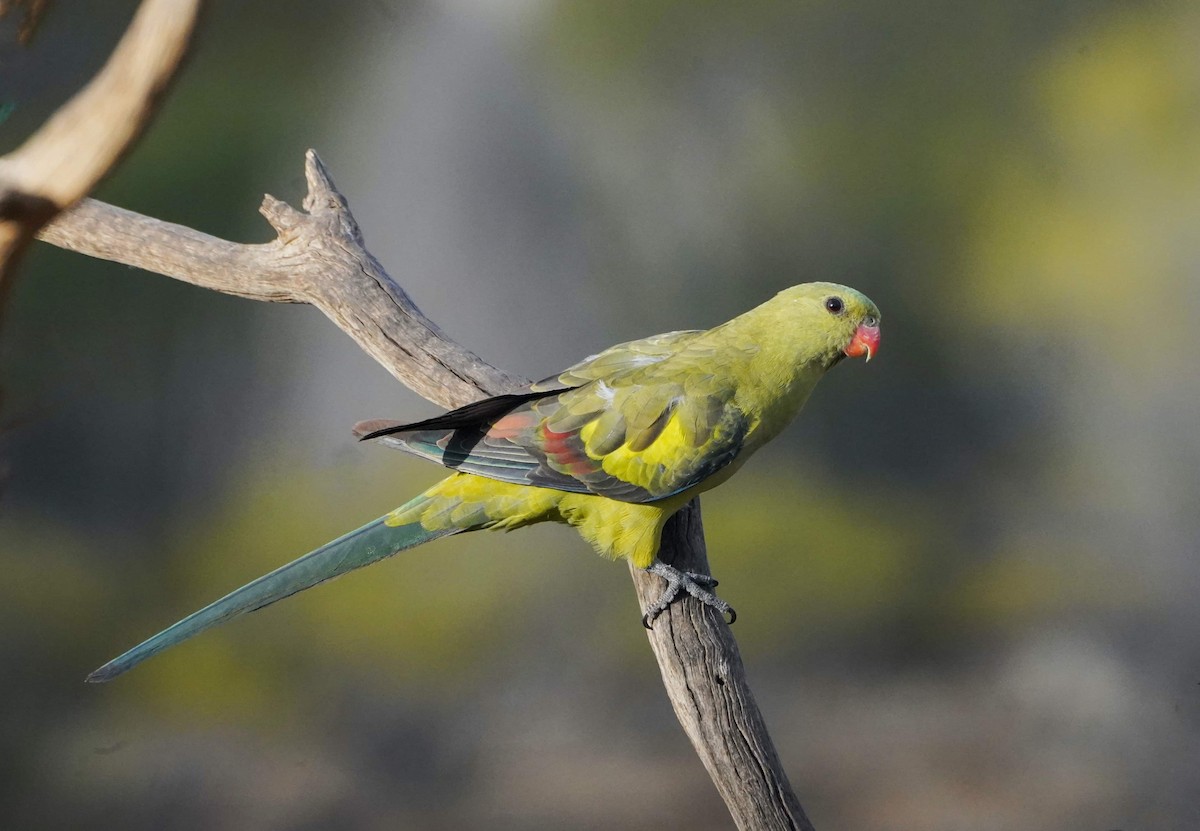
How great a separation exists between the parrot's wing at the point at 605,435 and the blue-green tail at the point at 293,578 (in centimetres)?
15

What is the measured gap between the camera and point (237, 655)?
11.1 feet

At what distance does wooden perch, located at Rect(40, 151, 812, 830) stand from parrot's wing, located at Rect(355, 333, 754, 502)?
0.23 m

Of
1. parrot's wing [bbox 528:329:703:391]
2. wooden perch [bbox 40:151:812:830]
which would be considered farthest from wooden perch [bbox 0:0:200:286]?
wooden perch [bbox 40:151:812:830]

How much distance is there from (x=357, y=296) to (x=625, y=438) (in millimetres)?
723

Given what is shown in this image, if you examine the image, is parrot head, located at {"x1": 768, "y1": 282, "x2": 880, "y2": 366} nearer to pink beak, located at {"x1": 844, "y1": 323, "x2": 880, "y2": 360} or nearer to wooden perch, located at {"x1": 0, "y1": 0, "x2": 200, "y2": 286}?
pink beak, located at {"x1": 844, "y1": 323, "x2": 880, "y2": 360}

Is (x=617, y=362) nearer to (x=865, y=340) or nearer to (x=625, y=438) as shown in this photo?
(x=625, y=438)

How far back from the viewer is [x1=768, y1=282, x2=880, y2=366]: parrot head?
188 cm

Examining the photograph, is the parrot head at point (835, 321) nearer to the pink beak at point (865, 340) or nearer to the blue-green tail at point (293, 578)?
the pink beak at point (865, 340)

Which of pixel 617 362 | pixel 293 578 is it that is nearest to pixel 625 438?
pixel 617 362

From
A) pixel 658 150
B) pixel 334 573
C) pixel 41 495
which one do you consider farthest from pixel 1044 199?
pixel 41 495

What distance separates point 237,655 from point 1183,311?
3.12m

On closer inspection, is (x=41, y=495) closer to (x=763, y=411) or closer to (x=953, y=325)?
(x=763, y=411)

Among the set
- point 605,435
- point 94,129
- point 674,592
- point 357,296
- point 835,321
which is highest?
point 835,321

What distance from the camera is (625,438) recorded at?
1.83 metres
